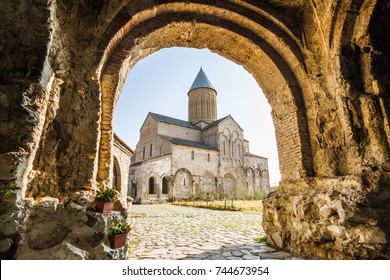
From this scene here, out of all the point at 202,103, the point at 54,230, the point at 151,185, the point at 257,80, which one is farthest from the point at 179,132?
the point at 54,230

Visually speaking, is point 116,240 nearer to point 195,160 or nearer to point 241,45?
point 241,45

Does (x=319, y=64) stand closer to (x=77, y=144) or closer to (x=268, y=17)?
(x=268, y=17)

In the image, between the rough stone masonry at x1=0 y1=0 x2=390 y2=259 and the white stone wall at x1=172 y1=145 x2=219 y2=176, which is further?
the white stone wall at x1=172 y1=145 x2=219 y2=176

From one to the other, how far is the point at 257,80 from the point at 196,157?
74.7 ft

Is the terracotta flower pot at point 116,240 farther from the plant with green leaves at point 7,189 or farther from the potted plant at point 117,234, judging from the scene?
the plant with green leaves at point 7,189

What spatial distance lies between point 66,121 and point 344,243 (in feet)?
14.3

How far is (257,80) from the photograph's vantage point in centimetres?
554

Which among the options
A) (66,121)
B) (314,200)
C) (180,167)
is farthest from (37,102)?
(180,167)

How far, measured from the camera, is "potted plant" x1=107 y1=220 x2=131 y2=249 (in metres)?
2.63

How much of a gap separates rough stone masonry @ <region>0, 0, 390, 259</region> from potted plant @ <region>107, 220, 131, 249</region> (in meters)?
0.14

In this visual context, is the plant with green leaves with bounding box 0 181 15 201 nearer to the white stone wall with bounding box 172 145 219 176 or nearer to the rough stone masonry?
the rough stone masonry

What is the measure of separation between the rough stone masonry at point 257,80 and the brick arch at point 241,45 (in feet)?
0.08

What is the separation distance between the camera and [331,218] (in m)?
3.46

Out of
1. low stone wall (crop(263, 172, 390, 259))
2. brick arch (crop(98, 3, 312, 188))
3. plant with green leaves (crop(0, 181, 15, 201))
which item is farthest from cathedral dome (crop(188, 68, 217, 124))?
plant with green leaves (crop(0, 181, 15, 201))
